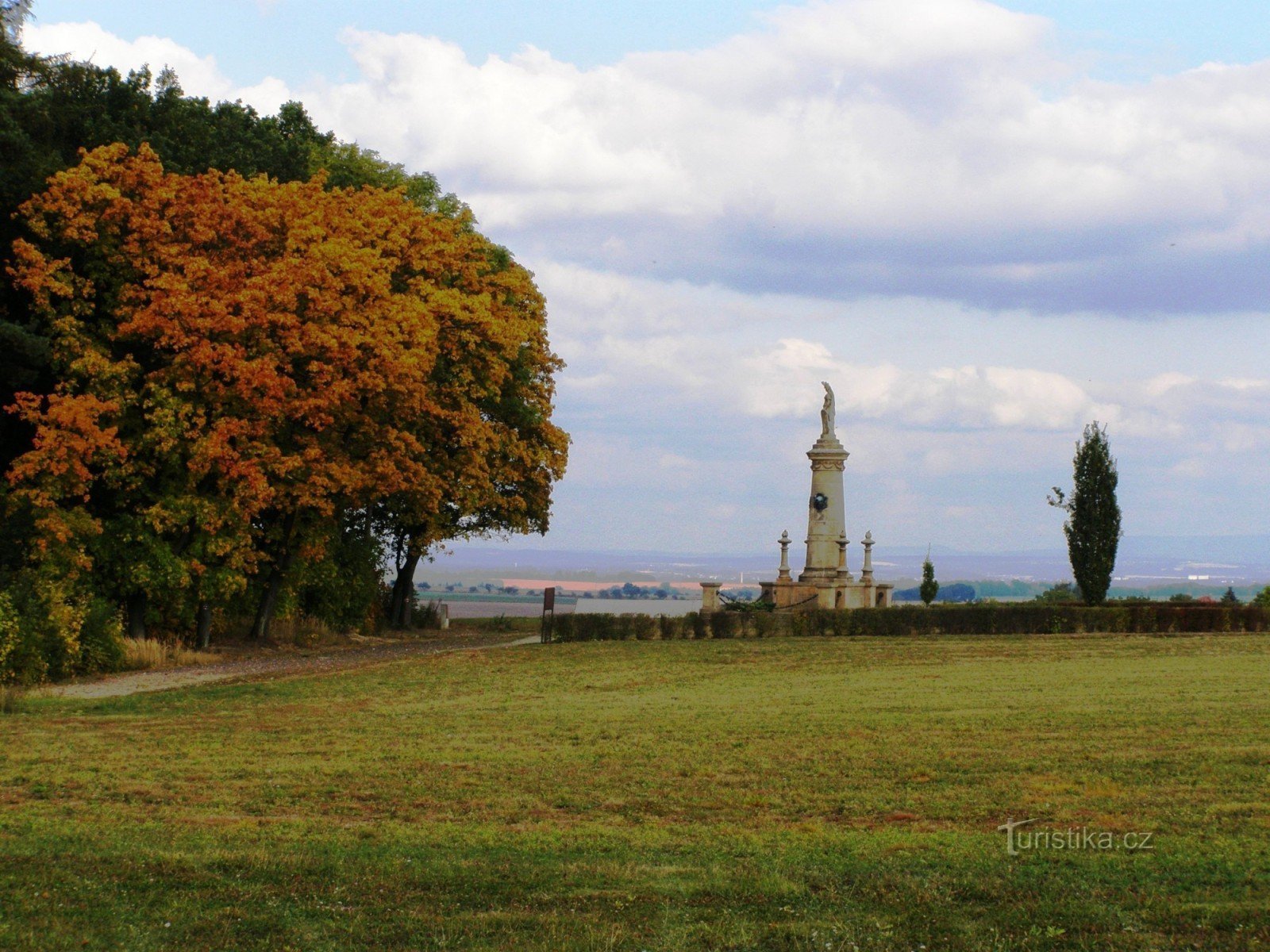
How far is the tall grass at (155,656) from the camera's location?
28953 millimetres

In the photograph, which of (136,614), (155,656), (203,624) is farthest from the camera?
(203,624)

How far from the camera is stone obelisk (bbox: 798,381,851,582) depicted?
163ft

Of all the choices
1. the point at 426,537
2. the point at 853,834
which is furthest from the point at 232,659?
the point at 853,834

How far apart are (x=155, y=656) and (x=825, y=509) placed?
2664 centimetres

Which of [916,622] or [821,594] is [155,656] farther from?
[821,594]

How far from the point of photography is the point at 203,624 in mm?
33344

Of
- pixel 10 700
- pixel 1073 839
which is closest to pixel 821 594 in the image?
pixel 10 700

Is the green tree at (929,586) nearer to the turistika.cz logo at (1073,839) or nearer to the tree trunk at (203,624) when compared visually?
the tree trunk at (203,624)

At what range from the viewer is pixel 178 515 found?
29.3 m

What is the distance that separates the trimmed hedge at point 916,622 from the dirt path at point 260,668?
2.68 meters

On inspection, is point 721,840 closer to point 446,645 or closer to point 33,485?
point 33,485

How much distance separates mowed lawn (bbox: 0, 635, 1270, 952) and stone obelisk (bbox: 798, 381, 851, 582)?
1079 inches

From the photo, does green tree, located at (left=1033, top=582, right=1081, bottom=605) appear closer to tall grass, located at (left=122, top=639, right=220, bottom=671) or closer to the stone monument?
the stone monument

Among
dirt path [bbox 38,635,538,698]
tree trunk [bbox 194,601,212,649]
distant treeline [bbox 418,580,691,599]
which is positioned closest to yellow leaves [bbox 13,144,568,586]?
tree trunk [bbox 194,601,212,649]
